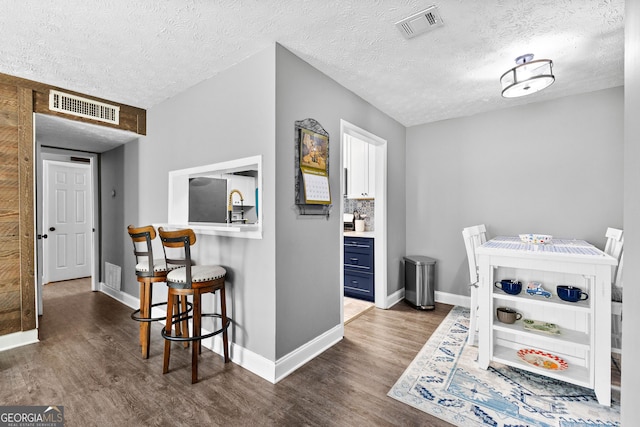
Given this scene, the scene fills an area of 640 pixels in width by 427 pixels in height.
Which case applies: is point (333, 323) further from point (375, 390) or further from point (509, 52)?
point (509, 52)

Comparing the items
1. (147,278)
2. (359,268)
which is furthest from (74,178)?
(359,268)

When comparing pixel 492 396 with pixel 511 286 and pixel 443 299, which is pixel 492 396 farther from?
pixel 443 299

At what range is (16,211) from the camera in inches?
105

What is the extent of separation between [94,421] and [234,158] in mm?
1957

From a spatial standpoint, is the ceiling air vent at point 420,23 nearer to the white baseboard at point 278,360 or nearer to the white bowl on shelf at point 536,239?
the white bowl on shelf at point 536,239

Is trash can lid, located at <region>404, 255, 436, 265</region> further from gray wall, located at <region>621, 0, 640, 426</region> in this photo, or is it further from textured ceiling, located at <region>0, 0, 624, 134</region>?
gray wall, located at <region>621, 0, 640, 426</region>

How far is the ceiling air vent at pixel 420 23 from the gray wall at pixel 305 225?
2.72 feet

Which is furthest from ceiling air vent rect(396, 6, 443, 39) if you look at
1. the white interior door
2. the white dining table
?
the white interior door

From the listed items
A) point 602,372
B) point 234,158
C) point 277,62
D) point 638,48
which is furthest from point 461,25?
point 602,372

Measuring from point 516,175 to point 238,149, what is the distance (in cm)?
320

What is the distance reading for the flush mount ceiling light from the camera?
2156 millimetres

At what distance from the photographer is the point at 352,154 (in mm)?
4348

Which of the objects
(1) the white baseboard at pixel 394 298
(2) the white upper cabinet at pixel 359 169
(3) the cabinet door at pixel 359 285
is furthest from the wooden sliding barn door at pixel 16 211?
(1) the white baseboard at pixel 394 298

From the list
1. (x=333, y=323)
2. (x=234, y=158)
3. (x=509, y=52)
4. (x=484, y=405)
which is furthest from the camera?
(x=333, y=323)
